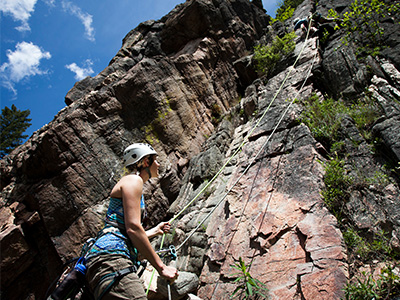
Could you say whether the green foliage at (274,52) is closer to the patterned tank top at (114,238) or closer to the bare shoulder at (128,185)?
the bare shoulder at (128,185)

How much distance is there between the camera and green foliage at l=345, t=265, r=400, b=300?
2.65m

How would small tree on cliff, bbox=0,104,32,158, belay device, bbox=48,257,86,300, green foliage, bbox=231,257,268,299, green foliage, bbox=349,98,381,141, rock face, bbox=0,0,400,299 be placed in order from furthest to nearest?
small tree on cliff, bbox=0,104,32,158, green foliage, bbox=349,98,381,141, rock face, bbox=0,0,400,299, green foliage, bbox=231,257,268,299, belay device, bbox=48,257,86,300

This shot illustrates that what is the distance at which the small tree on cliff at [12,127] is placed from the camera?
24.8 meters

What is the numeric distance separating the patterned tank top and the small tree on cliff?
29.8m

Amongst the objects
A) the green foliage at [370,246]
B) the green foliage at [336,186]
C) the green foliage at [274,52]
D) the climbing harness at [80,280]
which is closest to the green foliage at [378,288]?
the green foliage at [370,246]

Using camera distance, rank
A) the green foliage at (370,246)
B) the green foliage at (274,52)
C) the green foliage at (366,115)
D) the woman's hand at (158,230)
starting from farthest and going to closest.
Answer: the green foliage at (274,52) → the green foliage at (366,115) → the green foliage at (370,246) → the woman's hand at (158,230)

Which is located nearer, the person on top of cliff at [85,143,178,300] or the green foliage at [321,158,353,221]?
the person on top of cliff at [85,143,178,300]

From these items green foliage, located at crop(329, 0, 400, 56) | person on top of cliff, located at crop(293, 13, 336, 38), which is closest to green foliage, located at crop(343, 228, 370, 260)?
green foliage, located at crop(329, 0, 400, 56)

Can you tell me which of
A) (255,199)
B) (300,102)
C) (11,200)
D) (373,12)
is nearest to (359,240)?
(255,199)

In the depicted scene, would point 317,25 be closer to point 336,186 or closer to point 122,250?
point 336,186

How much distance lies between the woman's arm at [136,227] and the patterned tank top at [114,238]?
8.0 inches

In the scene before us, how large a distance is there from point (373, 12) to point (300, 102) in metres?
4.90

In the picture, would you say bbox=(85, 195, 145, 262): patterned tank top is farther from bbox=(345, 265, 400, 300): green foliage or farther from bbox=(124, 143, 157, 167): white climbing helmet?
bbox=(345, 265, 400, 300): green foliage

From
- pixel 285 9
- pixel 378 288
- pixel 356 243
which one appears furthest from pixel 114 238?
pixel 285 9
